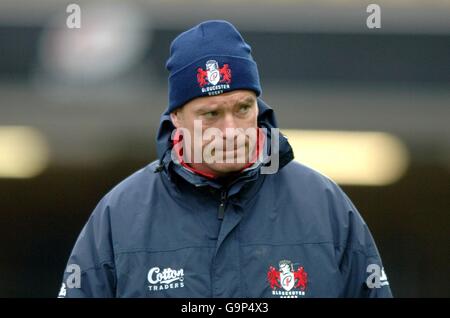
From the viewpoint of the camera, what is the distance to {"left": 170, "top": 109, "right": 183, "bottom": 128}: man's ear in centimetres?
333

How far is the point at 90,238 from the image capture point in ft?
10.4

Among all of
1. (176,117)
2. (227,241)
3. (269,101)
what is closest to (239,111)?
(176,117)

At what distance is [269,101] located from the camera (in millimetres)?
6441

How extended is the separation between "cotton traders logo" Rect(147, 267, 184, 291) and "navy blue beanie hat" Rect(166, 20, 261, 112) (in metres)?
0.57

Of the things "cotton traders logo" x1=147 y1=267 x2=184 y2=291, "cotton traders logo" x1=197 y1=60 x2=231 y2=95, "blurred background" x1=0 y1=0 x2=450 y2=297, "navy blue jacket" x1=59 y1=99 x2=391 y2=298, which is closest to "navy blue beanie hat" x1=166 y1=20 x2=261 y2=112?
"cotton traders logo" x1=197 y1=60 x2=231 y2=95

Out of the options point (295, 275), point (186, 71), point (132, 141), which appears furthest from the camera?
point (132, 141)

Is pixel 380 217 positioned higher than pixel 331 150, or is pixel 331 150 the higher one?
pixel 331 150

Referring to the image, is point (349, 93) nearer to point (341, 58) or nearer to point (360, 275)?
point (341, 58)

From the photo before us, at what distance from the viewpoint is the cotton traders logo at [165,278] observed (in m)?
3.02

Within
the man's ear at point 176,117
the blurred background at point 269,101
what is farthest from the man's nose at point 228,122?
Answer: the blurred background at point 269,101

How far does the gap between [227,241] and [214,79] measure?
52cm

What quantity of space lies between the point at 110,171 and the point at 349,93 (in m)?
1.60

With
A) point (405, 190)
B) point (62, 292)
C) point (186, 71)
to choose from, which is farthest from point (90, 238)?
point (405, 190)

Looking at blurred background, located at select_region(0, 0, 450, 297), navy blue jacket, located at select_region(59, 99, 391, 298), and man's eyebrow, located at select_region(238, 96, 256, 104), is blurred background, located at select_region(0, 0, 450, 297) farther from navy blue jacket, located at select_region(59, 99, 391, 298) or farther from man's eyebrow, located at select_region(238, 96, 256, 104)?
navy blue jacket, located at select_region(59, 99, 391, 298)
